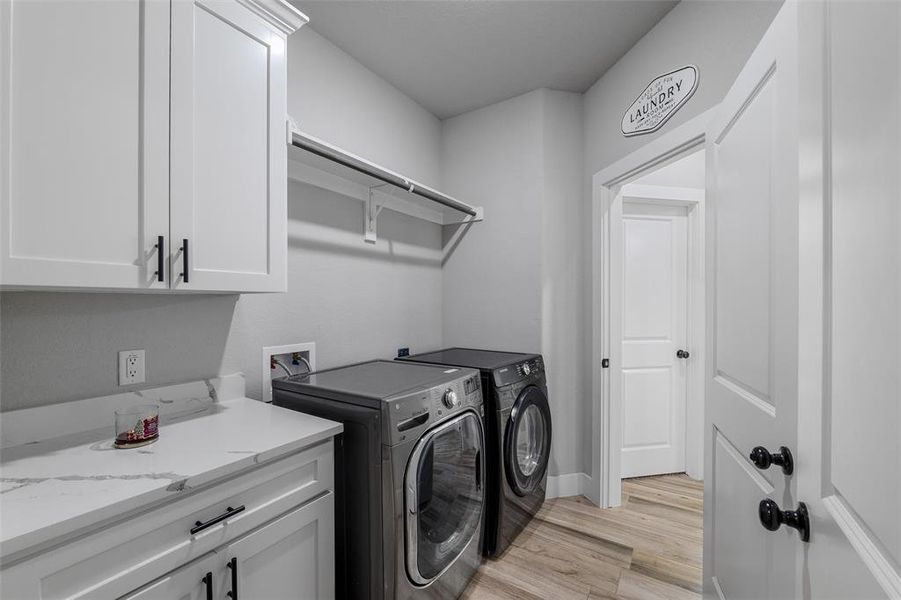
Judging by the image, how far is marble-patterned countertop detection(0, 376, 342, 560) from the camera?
2.56ft

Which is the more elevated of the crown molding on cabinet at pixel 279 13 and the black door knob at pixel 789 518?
the crown molding on cabinet at pixel 279 13

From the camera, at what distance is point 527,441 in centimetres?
228

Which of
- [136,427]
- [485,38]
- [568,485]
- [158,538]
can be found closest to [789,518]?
[158,538]

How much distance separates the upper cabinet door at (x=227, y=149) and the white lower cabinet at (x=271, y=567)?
0.75m

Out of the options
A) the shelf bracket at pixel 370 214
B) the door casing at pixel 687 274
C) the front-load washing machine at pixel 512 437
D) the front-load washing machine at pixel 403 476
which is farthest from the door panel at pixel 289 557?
the door casing at pixel 687 274

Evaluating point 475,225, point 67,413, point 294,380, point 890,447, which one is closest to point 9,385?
point 67,413

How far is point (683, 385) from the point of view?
2.97 meters

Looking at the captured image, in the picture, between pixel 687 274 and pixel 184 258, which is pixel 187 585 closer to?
pixel 184 258

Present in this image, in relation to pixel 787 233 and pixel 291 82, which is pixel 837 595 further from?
pixel 291 82

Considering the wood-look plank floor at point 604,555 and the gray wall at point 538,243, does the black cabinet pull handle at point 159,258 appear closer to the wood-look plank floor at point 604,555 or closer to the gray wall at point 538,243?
the wood-look plank floor at point 604,555

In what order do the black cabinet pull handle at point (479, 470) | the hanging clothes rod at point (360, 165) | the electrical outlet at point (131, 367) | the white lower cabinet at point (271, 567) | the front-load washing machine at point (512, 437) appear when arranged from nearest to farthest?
the white lower cabinet at point (271, 567) < the electrical outlet at point (131, 367) < the hanging clothes rod at point (360, 165) < the black cabinet pull handle at point (479, 470) < the front-load washing machine at point (512, 437)

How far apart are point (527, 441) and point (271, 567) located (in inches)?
58.9

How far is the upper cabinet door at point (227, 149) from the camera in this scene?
3.79 feet

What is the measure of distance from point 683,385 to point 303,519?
2832 mm
